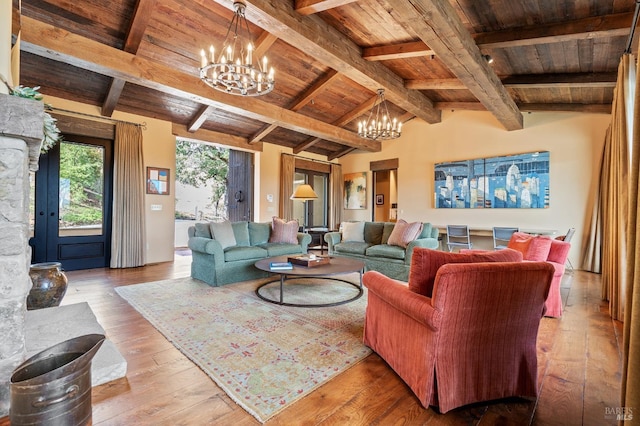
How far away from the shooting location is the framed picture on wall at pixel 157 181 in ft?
18.6

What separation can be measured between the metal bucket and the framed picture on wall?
4.79 meters

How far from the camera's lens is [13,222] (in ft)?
4.65

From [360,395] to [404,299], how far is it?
61 cm

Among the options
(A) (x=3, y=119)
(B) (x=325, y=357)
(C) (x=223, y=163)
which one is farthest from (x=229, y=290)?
(C) (x=223, y=163)

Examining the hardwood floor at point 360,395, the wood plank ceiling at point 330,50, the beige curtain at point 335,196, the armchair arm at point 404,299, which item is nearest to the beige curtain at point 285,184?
the beige curtain at point 335,196

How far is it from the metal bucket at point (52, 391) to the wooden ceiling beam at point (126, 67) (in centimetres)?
344

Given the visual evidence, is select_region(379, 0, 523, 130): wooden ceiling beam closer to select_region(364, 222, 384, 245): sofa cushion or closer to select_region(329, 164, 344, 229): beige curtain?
select_region(364, 222, 384, 245): sofa cushion

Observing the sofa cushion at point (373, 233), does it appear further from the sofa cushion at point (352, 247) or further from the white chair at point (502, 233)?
the white chair at point (502, 233)

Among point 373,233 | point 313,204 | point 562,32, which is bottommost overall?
point 373,233

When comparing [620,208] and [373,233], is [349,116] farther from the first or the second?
[620,208]

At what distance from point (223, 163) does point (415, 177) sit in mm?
6110

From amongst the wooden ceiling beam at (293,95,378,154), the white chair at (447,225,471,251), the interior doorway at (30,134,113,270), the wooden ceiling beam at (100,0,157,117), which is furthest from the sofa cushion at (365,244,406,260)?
the interior doorway at (30,134,113,270)

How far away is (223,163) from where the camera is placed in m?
9.77

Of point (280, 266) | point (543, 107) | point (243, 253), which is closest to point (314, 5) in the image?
point (280, 266)
